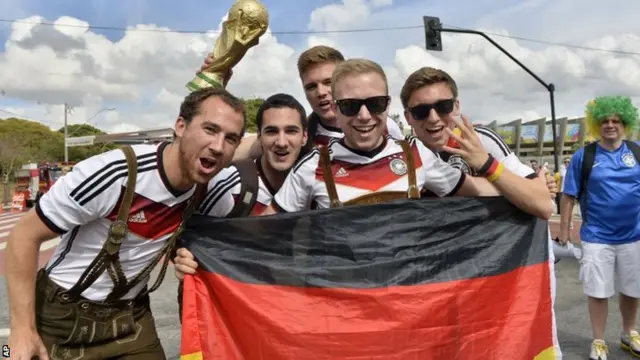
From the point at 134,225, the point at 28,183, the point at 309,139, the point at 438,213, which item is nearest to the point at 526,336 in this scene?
the point at 438,213

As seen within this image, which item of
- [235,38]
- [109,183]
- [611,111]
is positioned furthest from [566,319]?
[109,183]

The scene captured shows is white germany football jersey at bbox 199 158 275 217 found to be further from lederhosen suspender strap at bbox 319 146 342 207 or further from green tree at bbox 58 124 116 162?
green tree at bbox 58 124 116 162

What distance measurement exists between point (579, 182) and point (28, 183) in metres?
29.1

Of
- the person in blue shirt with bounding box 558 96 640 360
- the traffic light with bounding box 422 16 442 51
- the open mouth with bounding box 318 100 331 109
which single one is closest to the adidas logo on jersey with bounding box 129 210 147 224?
the open mouth with bounding box 318 100 331 109

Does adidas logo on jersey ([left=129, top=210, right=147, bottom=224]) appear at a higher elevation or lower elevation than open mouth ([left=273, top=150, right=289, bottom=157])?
lower

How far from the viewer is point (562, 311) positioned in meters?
5.71

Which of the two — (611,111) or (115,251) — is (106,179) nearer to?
(115,251)

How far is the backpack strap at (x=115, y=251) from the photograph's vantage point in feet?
7.93

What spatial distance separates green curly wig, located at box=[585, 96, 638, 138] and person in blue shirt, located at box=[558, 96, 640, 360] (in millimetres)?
12

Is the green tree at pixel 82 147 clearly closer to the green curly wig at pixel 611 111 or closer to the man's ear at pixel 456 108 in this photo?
the green curly wig at pixel 611 111

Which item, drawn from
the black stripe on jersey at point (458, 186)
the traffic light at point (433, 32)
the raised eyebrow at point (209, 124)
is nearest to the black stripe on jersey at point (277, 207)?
the raised eyebrow at point (209, 124)

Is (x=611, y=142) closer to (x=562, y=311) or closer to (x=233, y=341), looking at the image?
(x=562, y=311)

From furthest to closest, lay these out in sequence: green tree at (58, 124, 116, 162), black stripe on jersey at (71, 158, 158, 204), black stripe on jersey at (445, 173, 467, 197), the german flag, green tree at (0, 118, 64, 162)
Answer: green tree at (58, 124, 116, 162)
green tree at (0, 118, 64, 162)
black stripe on jersey at (445, 173, 467, 197)
the german flag
black stripe on jersey at (71, 158, 158, 204)

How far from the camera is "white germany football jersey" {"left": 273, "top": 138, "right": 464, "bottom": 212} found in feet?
8.38
